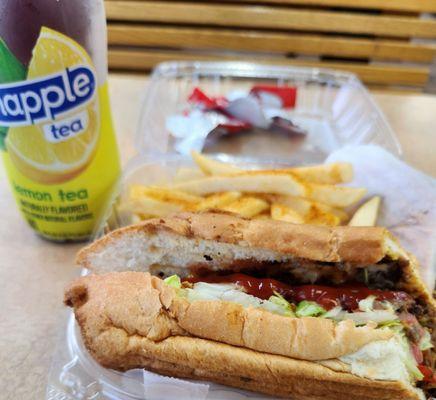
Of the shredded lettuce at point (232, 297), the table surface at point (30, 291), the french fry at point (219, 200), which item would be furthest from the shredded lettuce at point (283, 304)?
the table surface at point (30, 291)

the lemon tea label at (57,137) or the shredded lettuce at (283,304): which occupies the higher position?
the lemon tea label at (57,137)

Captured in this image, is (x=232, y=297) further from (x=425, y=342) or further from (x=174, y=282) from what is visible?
(x=425, y=342)

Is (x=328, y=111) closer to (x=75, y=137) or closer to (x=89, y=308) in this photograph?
(x=75, y=137)

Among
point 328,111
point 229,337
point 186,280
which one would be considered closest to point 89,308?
point 186,280

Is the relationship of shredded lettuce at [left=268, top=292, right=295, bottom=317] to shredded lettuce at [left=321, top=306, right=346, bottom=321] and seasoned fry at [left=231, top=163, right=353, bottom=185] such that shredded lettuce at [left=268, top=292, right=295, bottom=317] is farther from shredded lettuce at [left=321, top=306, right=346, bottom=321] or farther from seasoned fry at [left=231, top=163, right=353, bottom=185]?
seasoned fry at [left=231, top=163, right=353, bottom=185]

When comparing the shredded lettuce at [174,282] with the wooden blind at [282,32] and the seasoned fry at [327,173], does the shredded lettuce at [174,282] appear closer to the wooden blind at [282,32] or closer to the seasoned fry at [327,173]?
the seasoned fry at [327,173]

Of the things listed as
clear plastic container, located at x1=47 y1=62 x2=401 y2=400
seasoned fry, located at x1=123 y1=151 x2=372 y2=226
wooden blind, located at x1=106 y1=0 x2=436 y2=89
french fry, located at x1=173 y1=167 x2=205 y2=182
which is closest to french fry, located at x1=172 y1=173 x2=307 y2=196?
seasoned fry, located at x1=123 y1=151 x2=372 y2=226
